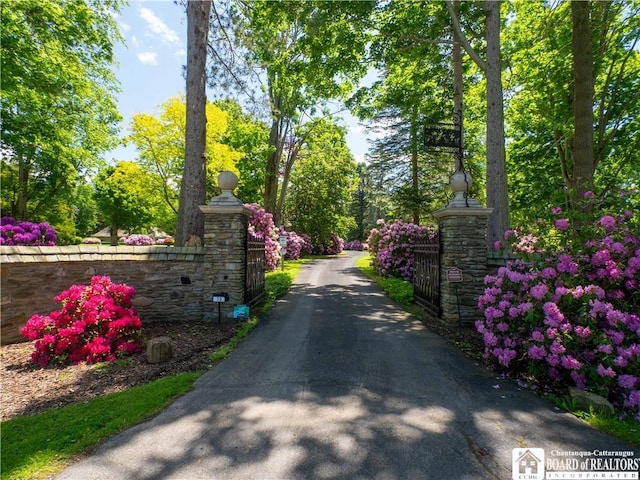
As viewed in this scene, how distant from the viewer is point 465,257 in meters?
6.65

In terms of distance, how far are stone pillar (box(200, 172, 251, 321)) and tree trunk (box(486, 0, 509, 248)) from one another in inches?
233

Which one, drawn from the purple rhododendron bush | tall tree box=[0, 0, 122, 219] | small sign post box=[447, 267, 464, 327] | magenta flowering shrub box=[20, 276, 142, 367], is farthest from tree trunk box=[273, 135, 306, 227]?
the purple rhododendron bush

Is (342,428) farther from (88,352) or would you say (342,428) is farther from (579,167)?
(579,167)

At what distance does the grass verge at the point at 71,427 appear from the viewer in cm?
255

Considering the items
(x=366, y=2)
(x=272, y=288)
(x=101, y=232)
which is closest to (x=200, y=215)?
(x=272, y=288)

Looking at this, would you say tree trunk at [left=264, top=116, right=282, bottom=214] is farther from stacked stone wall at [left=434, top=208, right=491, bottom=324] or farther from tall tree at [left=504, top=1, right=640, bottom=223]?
stacked stone wall at [left=434, top=208, right=491, bottom=324]

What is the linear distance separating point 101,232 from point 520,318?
60.8 m

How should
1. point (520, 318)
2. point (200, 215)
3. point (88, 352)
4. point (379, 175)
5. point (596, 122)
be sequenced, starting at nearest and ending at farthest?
point (520, 318) → point (88, 352) → point (200, 215) → point (596, 122) → point (379, 175)

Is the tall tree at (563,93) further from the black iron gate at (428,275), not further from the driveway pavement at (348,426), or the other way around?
the driveway pavement at (348,426)

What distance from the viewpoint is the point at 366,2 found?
895 cm

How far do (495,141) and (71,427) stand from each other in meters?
9.23

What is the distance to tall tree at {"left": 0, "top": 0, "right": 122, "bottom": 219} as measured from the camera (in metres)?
10.4

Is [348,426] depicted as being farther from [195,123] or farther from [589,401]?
[195,123]

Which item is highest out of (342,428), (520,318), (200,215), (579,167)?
(579,167)
